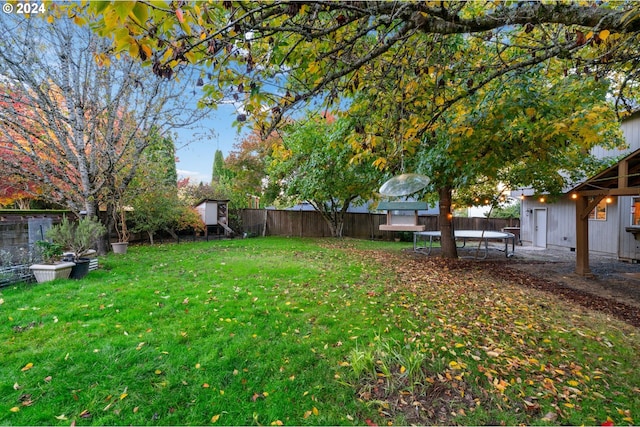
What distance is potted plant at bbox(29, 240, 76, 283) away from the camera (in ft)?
16.6

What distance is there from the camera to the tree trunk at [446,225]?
856cm

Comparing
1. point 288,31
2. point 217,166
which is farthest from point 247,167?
point 288,31

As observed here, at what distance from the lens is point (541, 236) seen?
13.4 meters

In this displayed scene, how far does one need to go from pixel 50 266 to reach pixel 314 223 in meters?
12.3

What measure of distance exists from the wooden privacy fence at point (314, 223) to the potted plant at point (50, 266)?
960cm

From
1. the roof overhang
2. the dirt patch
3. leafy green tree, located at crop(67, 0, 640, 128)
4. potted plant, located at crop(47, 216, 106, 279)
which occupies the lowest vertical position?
the dirt patch

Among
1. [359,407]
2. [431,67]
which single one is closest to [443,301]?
[359,407]

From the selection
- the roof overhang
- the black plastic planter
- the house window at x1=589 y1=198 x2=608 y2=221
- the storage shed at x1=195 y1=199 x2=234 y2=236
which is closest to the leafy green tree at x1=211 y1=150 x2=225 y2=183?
the storage shed at x1=195 y1=199 x2=234 y2=236

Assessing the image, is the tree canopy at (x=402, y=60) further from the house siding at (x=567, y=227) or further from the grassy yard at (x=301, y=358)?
the house siding at (x=567, y=227)

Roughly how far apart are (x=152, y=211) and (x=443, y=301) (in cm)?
1036

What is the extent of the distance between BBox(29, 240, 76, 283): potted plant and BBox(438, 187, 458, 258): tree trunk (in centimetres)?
896

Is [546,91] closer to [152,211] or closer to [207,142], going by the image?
[207,142]

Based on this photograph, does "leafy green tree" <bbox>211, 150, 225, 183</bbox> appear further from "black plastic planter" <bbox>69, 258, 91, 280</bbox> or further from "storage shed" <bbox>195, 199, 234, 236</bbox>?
"black plastic planter" <bbox>69, 258, 91, 280</bbox>

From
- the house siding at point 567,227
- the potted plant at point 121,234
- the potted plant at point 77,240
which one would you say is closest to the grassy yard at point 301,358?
the potted plant at point 77,240
